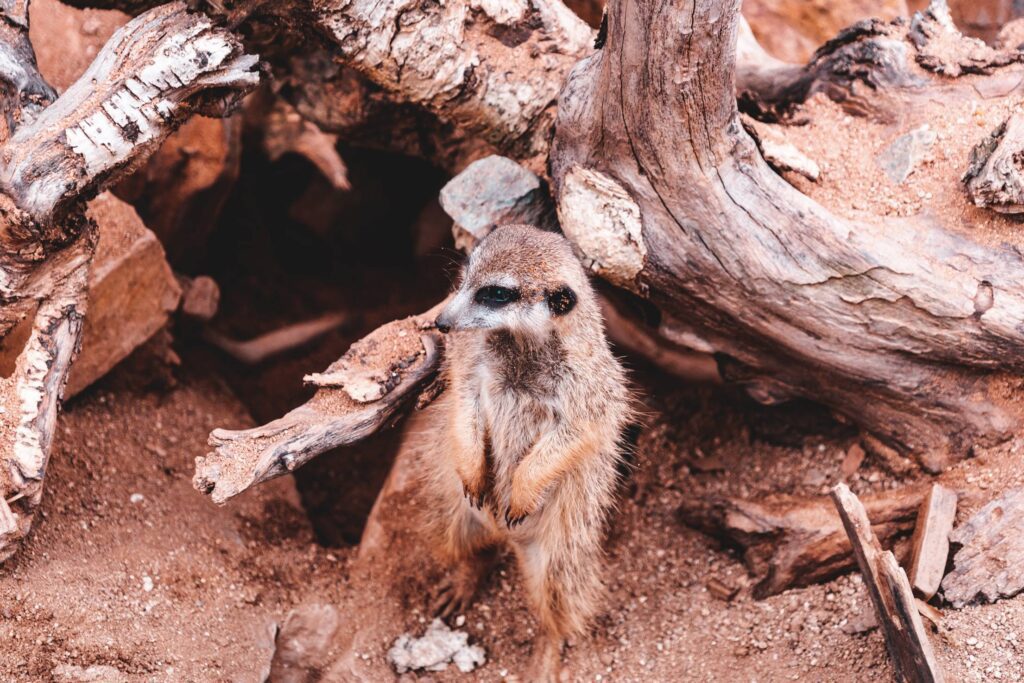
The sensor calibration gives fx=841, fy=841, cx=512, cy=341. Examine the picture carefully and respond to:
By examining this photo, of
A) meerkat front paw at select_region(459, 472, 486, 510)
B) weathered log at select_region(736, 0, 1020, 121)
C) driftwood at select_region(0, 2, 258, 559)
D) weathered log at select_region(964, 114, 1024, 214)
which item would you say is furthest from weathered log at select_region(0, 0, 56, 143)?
weathered log at select_region(964, 114, 1024, 214)

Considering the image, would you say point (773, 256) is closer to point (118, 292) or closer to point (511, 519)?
point (511, 519)

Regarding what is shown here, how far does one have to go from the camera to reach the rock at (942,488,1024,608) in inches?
89.4

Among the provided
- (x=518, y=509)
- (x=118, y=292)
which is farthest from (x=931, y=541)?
(x=118, y=292)

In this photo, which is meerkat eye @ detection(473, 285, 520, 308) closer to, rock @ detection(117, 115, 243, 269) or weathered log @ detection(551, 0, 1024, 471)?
weathered log @ detection(551, 0, 1024, 471)

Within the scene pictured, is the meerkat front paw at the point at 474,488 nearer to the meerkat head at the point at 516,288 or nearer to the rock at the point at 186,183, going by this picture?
the meerkat head at the point at 516,288

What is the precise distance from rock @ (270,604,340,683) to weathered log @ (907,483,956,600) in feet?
5.84

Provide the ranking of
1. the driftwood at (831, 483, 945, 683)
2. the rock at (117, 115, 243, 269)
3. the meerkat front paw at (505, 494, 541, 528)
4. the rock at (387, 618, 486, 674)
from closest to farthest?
1. the driftwood at (831, 483, 945, 683)
2. the meerkat front paw at (505, 494, 541, 528)
3. the rock at (387, 618, 486, 674)
4. the rock at (117, 115, 243, 269)

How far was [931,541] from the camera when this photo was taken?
2369mm

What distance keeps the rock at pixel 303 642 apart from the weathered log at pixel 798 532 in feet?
4.47

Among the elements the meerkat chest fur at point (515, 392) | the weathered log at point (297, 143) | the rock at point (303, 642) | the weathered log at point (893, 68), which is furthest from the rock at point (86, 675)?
the weathered log at point (297, 143)

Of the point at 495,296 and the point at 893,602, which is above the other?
the point at 495,296

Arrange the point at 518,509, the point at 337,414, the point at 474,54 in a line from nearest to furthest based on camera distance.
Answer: the point at 337,414
the point at 518,509
the point at 474,54

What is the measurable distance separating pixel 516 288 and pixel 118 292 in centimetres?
160

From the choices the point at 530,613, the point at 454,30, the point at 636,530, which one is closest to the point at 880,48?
the point at 454,30
